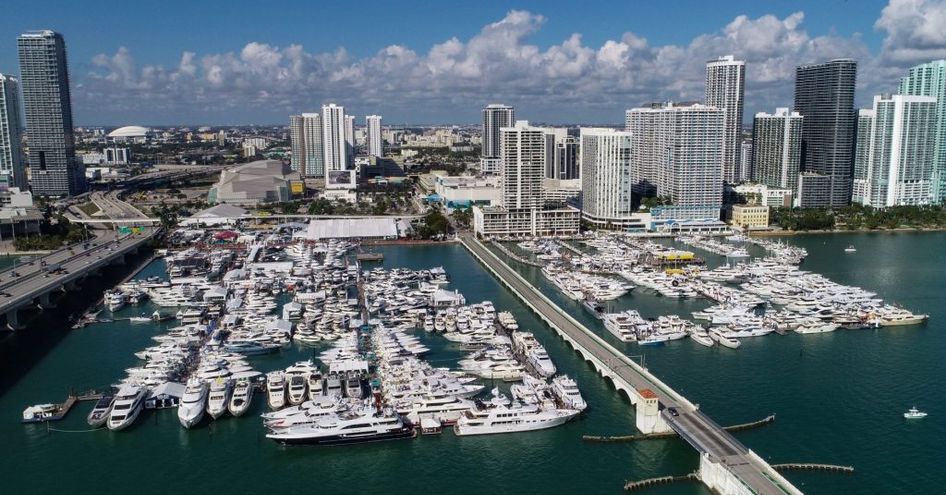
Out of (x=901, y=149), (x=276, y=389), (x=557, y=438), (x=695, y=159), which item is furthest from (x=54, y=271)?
(x=901, y=149)

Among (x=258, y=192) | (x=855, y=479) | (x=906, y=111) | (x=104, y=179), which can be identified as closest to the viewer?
(x=855, y=479)

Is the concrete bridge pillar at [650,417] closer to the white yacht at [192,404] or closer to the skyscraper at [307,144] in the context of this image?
the white yacht at [192,404]

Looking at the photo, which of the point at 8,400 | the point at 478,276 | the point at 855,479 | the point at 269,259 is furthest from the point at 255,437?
the point at 269,259

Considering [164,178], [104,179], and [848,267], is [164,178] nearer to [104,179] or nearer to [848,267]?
[104,179]

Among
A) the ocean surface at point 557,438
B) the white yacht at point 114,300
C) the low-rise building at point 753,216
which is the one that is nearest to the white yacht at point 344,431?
the ocean surface at point 557,438

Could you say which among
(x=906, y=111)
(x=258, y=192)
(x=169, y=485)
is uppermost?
(x=906, y=111)

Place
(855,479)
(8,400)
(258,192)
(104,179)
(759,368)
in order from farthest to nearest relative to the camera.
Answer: (104,179) → (258,192) → (759,368) → (8,400) → (855,479)
